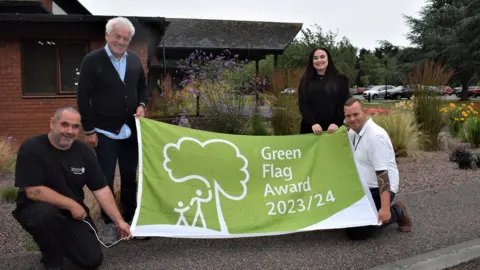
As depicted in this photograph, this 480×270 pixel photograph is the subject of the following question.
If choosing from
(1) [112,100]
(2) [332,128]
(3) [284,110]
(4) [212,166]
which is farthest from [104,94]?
(3) [284,110]

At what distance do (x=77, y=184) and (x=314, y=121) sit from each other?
2524 mm

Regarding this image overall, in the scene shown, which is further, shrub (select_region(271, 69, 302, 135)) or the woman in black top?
shrub (select_region(271, 69, 302, 135))

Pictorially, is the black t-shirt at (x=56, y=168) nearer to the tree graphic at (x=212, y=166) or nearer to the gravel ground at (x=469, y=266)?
the tree graphic at (x=212, y=166)

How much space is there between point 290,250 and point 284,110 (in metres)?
4.87

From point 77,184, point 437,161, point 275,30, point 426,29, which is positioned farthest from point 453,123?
point 426,29

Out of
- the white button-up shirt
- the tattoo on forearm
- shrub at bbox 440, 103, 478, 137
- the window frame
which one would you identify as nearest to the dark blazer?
the white button-up shirt

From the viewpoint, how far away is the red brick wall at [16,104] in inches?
405

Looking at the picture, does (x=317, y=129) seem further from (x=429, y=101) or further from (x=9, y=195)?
(x=429, y=101)

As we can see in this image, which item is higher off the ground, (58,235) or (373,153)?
(373,153)

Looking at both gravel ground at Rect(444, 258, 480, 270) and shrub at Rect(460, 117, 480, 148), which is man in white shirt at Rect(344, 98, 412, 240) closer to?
gravel ground at Rect(444, 258, 480, 270)

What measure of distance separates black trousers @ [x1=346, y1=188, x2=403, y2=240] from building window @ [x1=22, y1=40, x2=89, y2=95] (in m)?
8.39

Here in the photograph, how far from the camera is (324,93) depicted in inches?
191

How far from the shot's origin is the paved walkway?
12.5ft

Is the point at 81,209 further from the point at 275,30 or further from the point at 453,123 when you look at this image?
the point at 275,30
